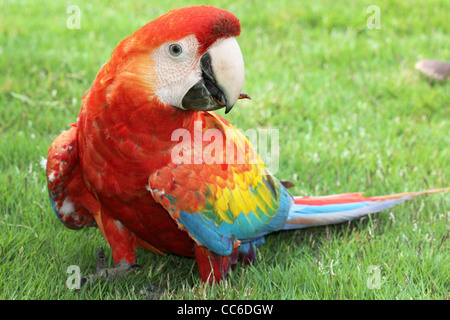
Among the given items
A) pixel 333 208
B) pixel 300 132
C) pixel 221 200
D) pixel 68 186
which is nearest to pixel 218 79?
pixel 221 200

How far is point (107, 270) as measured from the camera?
8.80 feet

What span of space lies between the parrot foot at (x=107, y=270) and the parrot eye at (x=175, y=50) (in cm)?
116

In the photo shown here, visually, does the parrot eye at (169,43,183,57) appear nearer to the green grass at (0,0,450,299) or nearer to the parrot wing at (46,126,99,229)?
the parrot wing at (46,126,99,229)

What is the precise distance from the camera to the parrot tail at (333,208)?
9.92 feet

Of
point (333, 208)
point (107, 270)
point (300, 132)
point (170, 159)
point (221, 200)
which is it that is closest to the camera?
point (170, 159)

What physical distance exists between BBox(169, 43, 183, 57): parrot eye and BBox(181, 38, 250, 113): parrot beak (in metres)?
0.09

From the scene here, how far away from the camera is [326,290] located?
2533 millimetres

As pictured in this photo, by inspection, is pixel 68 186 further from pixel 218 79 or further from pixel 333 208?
pixel 333 208

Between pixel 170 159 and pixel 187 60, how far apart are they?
445 millimetres

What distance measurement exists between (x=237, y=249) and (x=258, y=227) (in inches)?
6.5

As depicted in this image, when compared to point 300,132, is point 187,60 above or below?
above

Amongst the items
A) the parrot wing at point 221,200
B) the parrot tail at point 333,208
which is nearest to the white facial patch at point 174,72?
the parrot wing at point 221,200

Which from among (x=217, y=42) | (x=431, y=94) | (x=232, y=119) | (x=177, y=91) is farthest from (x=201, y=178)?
(x=431, y=94)

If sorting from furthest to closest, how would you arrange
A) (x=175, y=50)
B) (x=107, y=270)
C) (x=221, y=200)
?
(x=107, y=270) → (x=221, y=200) → (x=175, y=50)
